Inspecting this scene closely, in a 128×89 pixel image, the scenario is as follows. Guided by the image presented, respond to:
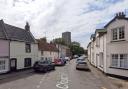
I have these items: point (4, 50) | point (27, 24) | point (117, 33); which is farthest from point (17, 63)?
point (117, 33)

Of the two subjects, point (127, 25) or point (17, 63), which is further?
point (17, 63)

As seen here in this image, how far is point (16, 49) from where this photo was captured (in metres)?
29.0

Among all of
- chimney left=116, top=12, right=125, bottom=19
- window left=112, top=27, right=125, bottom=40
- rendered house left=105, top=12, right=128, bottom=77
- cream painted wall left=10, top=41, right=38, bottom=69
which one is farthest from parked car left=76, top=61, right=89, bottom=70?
chimney left=116, top=12, right=125, bottom=19

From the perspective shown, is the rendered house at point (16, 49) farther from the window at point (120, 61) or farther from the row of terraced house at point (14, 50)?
the window at point (120, 61)

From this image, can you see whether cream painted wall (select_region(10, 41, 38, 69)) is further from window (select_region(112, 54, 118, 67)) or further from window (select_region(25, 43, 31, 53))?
window (select_region(112, 54, 118, 67))

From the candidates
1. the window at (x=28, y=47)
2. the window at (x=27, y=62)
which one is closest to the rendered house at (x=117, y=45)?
the window at (x=27, y=62)

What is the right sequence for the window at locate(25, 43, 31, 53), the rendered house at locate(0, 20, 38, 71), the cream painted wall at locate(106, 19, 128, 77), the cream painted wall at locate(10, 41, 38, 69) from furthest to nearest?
the window at locate(25, 43, 31, 53) < the cream painted wall at locate(10, 41, 38, 69) < the rendered house at locate(0, 20, 38, 71) < the cream painted wall at locate(106, 19, 128, 77)

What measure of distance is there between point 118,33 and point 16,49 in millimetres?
15210

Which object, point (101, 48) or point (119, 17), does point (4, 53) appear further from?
point (119, 17)

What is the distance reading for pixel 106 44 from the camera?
24.2 metres

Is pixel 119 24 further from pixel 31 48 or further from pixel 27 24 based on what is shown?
pixel 27 24

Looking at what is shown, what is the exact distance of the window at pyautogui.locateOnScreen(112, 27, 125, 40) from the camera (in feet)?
72.1

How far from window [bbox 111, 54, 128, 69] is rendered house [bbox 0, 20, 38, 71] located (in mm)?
14161

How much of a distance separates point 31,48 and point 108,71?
15.7 m
